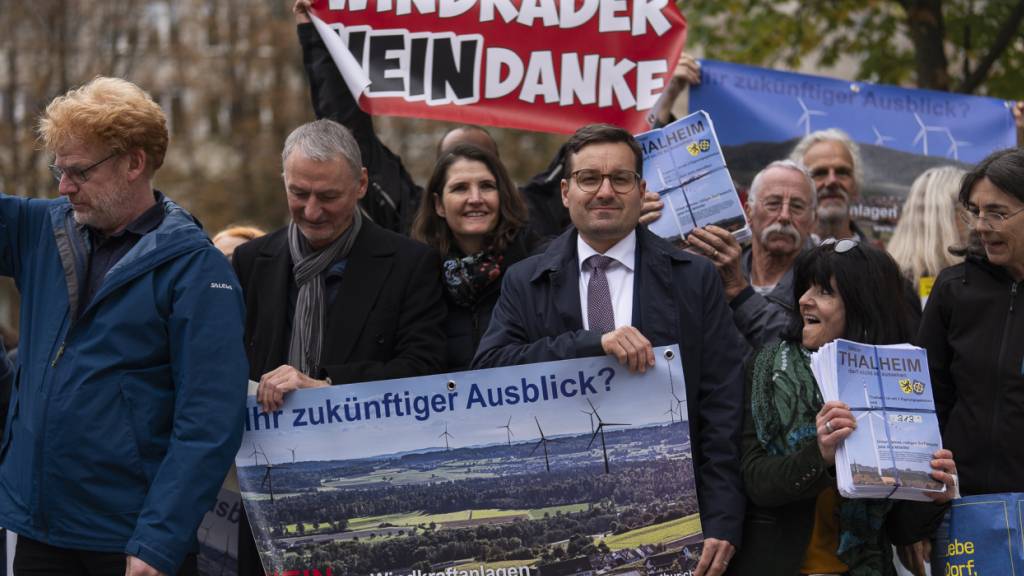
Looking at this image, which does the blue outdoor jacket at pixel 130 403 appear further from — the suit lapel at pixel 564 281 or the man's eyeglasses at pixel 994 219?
the man's eyeglasses at pixel 994 219

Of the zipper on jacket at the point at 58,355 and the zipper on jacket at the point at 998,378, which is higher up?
the zipper on jacket at the point at 58,355

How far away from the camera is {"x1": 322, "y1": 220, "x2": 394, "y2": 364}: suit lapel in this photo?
17.6ft

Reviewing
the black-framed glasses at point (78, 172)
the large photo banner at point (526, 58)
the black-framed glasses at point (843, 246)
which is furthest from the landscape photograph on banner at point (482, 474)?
the large photo banner at point (526, 58)

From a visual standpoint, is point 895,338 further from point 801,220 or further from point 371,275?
point 371,275

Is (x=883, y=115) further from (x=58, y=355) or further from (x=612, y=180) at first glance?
(x=58, y=355)

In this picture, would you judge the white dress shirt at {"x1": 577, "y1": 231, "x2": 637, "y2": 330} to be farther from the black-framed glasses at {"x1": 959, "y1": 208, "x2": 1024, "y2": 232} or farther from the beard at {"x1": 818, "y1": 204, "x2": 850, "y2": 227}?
the beard at {"x1": 818, "y1": 204, "x2": 850, "y2": 227}

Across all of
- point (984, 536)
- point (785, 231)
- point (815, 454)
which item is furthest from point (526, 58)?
point (984, 536)

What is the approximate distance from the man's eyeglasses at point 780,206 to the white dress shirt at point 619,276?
4.50ft

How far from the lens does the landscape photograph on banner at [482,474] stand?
4.85 metres

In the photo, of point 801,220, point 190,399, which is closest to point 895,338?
point 801,220

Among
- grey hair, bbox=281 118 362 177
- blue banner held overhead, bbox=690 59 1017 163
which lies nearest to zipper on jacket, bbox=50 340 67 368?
grey hair, bbox=281 118 362 177

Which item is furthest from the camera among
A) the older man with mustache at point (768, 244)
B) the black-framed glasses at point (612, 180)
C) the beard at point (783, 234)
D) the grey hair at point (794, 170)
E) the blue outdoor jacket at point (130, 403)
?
the grey hair at point (794, 170)

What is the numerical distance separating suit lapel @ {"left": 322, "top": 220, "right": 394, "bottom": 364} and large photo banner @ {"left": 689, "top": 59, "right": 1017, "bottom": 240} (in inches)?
124

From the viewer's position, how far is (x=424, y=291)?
5.57 metres
